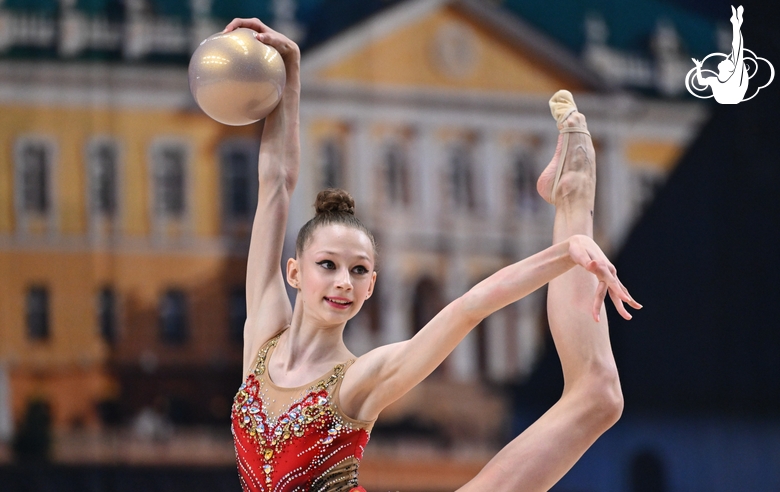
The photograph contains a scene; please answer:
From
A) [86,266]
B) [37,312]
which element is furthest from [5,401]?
[86,266]

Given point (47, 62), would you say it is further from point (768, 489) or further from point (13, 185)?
point (768, 489)

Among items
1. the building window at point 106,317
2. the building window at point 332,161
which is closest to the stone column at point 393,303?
the building window at point 332,161

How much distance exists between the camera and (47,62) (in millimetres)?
6113

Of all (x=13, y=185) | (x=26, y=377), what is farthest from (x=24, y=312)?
(x=13, y=185)

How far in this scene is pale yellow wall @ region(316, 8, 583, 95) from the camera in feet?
21.1

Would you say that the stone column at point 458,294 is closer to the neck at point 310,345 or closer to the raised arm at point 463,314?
the neck at point 310,345

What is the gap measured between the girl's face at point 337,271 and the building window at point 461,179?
15.2 feet

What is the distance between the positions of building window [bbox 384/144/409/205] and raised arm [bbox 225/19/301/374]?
4.08 meters

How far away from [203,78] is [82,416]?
420 cm

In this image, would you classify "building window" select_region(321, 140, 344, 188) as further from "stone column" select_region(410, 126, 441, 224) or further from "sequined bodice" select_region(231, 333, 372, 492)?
"sequined bodice" select_region(231, 333, 372, 492)

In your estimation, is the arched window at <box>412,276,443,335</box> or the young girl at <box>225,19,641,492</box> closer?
the young girl at <box>225,19,641,492</box>

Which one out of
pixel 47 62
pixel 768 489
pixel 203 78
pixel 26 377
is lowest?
pixel 768 489

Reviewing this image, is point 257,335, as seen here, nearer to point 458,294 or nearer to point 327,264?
point 327,264

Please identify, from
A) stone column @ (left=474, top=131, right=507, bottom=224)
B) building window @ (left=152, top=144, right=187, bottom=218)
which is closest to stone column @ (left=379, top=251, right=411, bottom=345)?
stone column @ (left=474, top=131, right=507, bottom=224)
